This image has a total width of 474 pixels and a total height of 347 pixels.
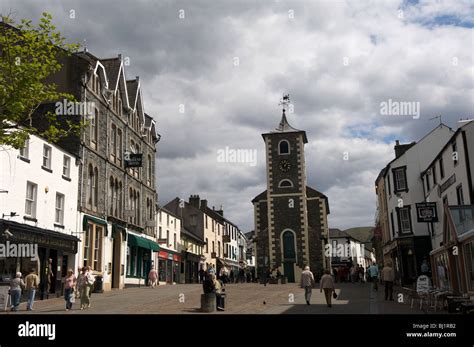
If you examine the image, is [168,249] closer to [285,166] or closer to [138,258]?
[138,258]

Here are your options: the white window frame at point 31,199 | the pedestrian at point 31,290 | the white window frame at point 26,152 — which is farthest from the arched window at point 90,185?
the pedestrian at point 31,290

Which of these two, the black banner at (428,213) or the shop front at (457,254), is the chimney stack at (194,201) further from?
the shop front at (457,254)

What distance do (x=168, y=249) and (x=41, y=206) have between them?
25.2 metres

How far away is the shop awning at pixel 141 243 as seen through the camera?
37.4 meters

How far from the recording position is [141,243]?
38.8 m

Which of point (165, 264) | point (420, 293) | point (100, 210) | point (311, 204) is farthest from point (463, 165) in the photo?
point (311, 204)

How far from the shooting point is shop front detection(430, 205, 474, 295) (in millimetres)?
16766

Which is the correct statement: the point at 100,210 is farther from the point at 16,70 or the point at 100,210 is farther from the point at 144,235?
the point at 16,70

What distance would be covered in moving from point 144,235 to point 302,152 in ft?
85.2

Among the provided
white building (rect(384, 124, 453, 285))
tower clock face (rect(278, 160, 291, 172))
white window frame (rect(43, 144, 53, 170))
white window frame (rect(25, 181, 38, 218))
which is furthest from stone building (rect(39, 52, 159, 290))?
white building (rect(384, 124, 453, 285))

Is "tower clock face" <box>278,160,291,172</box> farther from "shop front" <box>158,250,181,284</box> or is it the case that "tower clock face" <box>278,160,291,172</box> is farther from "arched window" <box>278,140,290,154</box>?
"shop front" <box>158,250,181,284</box>

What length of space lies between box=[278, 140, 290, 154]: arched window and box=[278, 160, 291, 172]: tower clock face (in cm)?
140

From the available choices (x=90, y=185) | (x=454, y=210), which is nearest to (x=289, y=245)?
(x=90, y=185)
